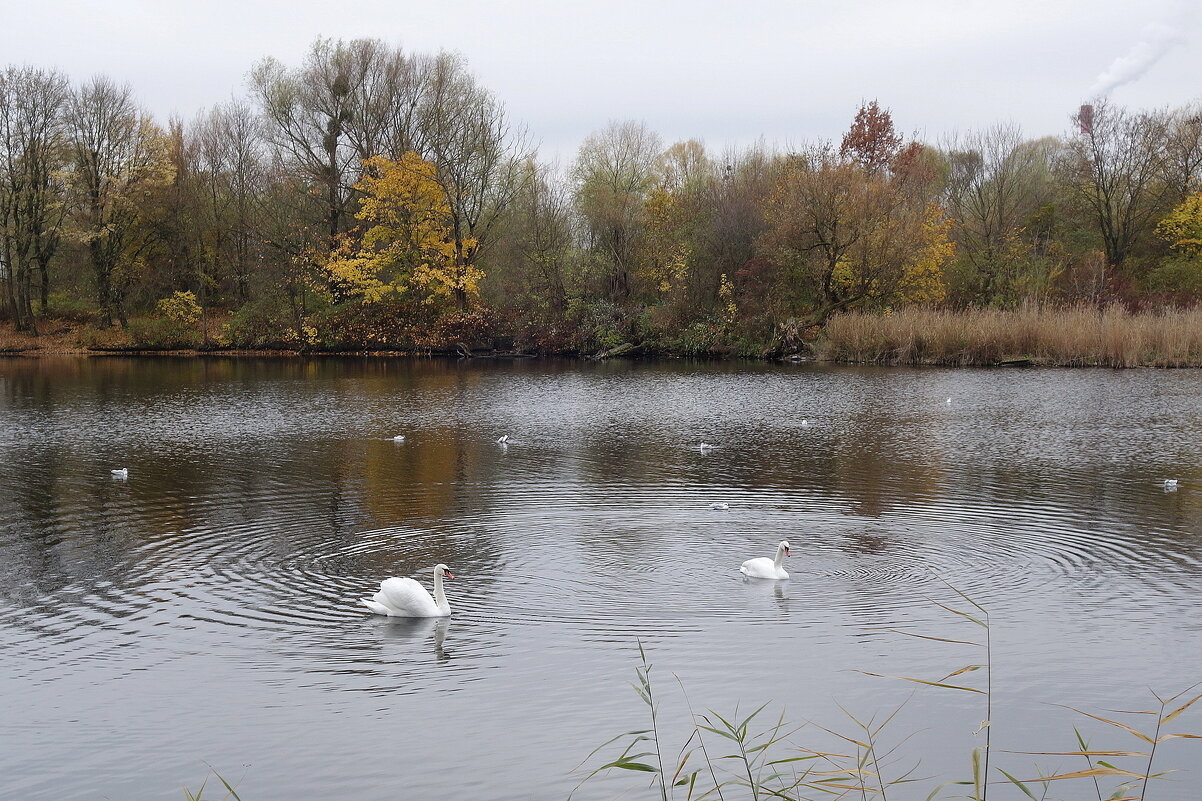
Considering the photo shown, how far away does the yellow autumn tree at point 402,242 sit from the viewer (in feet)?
167

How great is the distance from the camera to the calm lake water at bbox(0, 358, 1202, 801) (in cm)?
682

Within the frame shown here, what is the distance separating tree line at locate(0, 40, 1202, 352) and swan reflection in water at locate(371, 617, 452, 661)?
39041mm

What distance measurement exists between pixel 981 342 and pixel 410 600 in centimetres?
3478

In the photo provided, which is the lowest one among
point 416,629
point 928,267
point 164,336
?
point 416,629

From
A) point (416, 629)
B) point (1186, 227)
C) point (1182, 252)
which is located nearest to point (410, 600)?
point (416, 629)

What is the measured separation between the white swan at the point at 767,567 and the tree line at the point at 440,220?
37.4m

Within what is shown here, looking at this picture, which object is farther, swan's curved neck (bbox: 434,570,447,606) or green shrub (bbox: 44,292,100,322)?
green shrub (bbox: 44,292,100,322)

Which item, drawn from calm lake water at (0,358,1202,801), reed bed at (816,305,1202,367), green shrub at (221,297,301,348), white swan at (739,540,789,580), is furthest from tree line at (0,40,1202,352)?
white swan at (739,540,789,580)

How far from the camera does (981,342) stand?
39.6 metres

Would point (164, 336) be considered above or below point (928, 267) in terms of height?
below

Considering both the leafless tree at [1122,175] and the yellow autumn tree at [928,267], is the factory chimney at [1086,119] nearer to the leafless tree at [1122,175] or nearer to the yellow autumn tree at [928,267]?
the leafless tree at [1122,175]

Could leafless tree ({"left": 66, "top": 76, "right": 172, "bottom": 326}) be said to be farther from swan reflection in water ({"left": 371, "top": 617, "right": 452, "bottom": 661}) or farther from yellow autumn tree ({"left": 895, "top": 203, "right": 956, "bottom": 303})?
swan reflection in water ({"left": 371, "top": 617, "right": 452, "bottom": 661})

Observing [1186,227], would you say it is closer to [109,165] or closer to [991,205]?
[991,205]

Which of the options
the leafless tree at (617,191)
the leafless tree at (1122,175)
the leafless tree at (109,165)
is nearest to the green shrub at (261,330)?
the leafless tree at (109,165)
